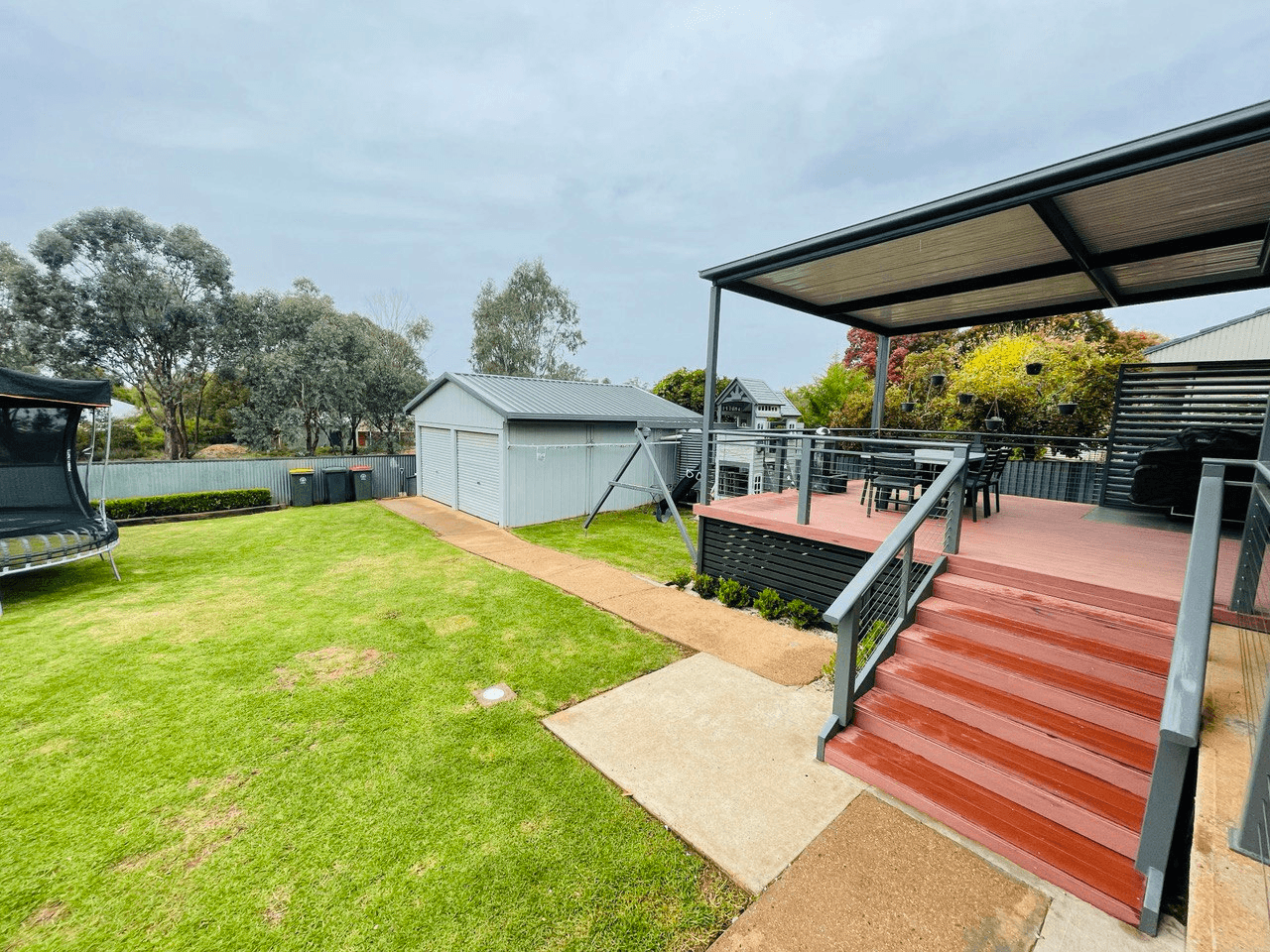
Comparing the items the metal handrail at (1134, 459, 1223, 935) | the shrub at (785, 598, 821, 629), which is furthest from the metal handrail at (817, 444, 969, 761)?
the shrub at (785, 598, 821, 629)

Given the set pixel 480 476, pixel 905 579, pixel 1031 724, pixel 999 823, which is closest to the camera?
pixel 999 823

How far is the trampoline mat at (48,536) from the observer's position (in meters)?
6.05

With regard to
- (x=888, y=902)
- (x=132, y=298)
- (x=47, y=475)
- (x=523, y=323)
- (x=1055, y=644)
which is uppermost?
(x=523, y=323)

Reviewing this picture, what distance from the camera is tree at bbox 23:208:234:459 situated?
50.1 feet

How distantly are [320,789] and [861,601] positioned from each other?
3547mm

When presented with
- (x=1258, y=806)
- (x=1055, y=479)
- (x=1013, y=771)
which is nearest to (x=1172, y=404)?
(x=1055, y=479)

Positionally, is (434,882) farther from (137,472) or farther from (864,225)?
(137,472)

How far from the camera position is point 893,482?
18.4 ft

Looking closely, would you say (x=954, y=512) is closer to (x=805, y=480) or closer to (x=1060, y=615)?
(x=1060, y=615)

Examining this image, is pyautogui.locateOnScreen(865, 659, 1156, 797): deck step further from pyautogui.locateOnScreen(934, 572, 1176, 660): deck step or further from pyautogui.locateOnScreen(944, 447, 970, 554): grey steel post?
pyautogui.locateOnScreen(944, 447, 970, 554): grey steel post

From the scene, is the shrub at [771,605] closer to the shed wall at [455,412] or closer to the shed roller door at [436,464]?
the shed wall at [455,412]

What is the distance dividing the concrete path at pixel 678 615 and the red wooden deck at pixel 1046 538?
111 centimetres

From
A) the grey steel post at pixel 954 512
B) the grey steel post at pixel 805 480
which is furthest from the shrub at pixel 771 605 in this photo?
the grey steel post at pixel 954 512

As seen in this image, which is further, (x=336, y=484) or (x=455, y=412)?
(x=336, y=484)
